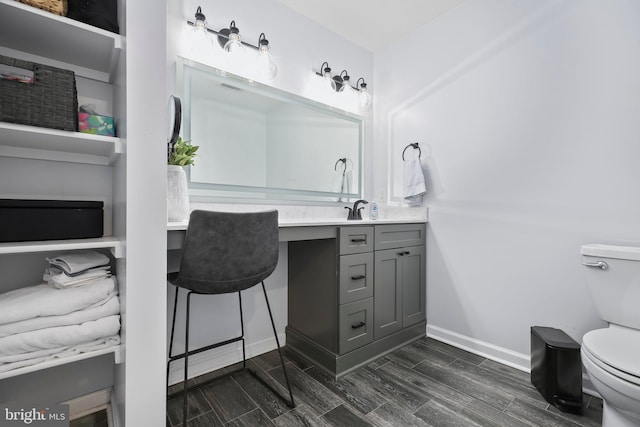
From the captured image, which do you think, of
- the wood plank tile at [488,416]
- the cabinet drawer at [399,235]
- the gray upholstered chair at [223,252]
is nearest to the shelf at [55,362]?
the gray upholstered chair at [223,252]

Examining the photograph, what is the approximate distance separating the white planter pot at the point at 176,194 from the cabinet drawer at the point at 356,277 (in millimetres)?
917

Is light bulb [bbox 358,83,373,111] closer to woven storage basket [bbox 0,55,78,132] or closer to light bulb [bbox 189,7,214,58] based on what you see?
light bulb [bbox 189,7,214,58]

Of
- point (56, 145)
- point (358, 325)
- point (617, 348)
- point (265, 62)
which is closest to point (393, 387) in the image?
point (358, 325)

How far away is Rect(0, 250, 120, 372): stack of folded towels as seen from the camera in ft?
3.29

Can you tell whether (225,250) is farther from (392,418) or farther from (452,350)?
(452,350)

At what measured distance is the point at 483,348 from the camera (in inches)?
78.5

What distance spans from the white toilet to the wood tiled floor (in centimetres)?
37

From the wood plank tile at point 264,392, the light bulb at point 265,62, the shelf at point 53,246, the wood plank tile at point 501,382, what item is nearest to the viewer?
the shelf at point 53,246

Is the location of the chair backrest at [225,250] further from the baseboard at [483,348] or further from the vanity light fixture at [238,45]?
the baseboard at [483,348]

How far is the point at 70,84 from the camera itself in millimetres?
1077

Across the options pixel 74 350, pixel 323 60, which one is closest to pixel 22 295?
pixel 74 350

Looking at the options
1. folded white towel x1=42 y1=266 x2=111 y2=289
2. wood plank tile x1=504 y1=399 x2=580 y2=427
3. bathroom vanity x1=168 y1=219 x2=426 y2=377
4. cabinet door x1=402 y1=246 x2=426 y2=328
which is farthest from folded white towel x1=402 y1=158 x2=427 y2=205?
folded white towel x1=42 y1=266 x2=111 y2=289

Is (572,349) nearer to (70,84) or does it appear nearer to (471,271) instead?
(471,271)

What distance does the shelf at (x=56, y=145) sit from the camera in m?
1.03
